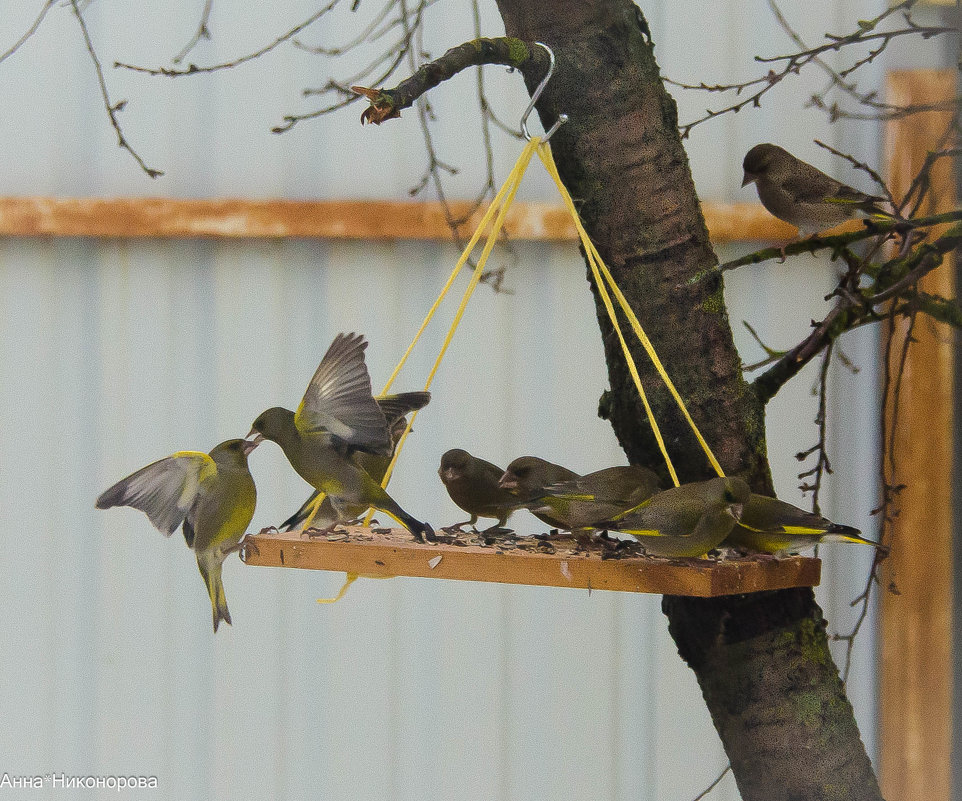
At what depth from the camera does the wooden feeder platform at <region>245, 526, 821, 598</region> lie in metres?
1.16

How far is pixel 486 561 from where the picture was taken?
48.9 inches

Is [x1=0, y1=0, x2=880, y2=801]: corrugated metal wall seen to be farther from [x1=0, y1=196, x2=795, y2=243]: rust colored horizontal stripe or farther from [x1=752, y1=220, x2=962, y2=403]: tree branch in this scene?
[x1=752, y1=220, x2=962, y2=403]: tree branch

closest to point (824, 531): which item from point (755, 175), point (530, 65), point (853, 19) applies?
point (530, 65)

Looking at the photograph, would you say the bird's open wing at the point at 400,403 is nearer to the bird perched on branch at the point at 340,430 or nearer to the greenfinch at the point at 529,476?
the bird perched on branch at the point at 340,430

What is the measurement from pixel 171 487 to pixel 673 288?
0.82 metres

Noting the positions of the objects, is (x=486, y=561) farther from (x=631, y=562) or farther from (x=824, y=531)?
(x=824, y=531)

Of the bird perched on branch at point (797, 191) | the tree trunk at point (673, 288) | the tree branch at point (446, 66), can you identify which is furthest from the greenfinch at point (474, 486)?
the bird perched on branch at point (797, 191)

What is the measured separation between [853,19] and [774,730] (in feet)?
6.71

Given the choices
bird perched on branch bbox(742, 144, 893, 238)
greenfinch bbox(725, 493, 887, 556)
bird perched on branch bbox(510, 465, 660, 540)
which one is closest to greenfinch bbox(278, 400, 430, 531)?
bird perched on branch bbox(510, 465, 660, 540)

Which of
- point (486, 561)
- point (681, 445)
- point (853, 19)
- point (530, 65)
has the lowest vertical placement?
point (486, 561)

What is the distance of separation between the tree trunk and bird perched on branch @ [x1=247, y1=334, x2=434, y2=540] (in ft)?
1.28

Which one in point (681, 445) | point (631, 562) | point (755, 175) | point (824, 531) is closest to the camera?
point (631, 562)

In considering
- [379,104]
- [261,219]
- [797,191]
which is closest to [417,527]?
[379,104]

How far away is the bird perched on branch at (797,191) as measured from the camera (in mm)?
1878
